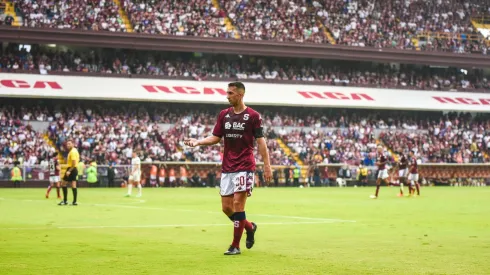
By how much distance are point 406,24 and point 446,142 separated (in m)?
12.0

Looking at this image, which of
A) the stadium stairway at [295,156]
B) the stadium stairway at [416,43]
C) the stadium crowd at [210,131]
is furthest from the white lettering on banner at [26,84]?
the stadium stairway at [416,43]

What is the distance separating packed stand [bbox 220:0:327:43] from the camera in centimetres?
7000

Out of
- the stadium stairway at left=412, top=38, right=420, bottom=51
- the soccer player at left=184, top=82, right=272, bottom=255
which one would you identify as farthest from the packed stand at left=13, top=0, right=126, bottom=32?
the soccer player at left=184, top=82, right=272, bottom=255

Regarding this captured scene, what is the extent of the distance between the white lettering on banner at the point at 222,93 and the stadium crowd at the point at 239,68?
99 centimetres

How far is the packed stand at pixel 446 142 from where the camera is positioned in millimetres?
69938

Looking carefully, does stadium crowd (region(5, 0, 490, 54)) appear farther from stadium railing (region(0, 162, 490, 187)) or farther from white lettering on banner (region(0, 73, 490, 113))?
stadium railing (region(0, 162, 490, 187))

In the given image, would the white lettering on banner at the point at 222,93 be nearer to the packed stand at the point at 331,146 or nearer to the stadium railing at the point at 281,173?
the packed stand at the point at 331,146

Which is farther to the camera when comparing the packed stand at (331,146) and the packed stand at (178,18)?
the packed stand at (178,18)

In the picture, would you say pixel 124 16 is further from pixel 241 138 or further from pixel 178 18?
pixel 241 138

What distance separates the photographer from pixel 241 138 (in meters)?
14.4

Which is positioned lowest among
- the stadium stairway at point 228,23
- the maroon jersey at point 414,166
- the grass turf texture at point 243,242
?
the grass turf texture at point 243,242

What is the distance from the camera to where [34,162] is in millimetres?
55281

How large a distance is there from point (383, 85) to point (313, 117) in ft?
24.8

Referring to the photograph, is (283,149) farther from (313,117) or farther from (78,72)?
(78,72)
